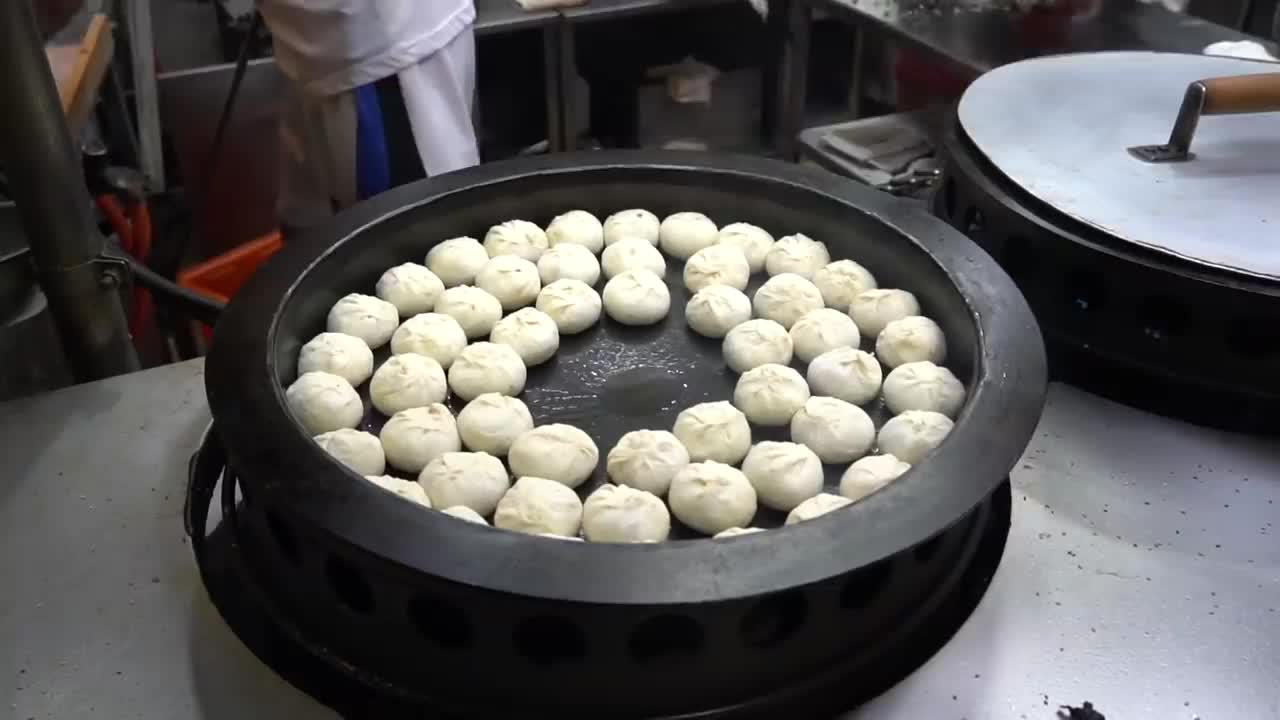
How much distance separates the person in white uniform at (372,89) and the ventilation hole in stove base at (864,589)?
174 centimetres

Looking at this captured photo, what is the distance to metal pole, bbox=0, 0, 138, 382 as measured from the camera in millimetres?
1199

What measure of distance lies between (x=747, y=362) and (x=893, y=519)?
49 centimetres

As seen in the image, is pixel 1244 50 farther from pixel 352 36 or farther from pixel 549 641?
pixel 549 641

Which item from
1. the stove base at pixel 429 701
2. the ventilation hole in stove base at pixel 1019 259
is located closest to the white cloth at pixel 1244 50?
the ventilation hole in stove base at pixel 1019 259

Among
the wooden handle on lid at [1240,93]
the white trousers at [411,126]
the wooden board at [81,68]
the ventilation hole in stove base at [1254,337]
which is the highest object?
the wooden handle on lid at [1240,93]

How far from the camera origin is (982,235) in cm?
137

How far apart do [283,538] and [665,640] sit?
39 cm

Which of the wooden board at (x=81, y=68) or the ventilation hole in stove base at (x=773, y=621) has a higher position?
the wooden board at (x=81, y=68)

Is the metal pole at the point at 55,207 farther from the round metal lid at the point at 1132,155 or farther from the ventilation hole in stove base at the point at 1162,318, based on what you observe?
the ventilation hole in stove base at the point at 1162,318

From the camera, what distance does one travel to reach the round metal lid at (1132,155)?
1219 millimetres

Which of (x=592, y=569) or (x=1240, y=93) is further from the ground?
(x=1240, y=93)

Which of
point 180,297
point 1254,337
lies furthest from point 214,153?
point 1254,337

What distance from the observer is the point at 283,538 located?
3.25 feet

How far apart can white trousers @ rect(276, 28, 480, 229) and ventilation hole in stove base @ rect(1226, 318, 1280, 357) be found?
173 centimetres
